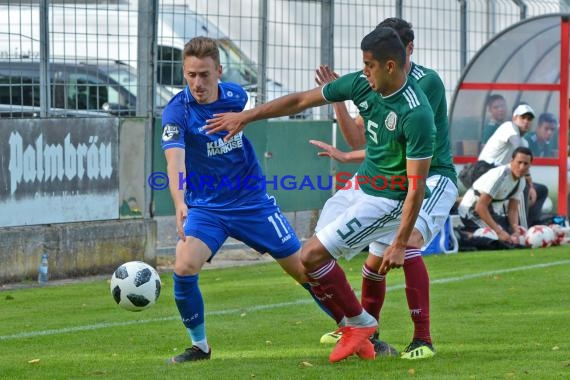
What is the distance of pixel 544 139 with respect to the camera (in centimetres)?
1789

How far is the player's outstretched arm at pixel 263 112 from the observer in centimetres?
729

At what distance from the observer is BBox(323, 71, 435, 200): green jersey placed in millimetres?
7027

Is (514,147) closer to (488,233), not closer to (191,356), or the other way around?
(488,233)

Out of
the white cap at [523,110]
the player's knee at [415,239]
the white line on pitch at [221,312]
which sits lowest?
the white line on pitch at [221,312]

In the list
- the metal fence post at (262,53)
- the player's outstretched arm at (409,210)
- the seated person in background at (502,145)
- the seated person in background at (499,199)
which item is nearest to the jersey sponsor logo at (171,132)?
the player's outstretched arm at (409,210)

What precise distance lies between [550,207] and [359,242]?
34.8 ft

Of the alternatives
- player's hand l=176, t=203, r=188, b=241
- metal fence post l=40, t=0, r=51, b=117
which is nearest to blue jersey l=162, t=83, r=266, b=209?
player's hand l=176, t=203, r=188, b=241

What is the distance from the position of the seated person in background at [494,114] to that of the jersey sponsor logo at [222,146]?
1025 centimetres

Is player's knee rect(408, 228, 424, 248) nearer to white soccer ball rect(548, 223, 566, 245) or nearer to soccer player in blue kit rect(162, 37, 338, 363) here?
soccer player in blue kit rect(162, 37, 338, 363)

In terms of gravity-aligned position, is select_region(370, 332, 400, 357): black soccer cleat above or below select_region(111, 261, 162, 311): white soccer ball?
below

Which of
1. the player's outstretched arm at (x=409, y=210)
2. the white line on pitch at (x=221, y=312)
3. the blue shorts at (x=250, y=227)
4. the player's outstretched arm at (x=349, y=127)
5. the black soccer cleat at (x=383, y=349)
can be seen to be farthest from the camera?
the white line on pitch at (x=221, y=312)

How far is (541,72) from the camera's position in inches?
710

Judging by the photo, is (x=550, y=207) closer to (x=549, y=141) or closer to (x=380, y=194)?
Answer: (x=549, y=141)

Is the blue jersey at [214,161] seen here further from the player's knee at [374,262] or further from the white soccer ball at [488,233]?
the white soccer ball at [488,233]
